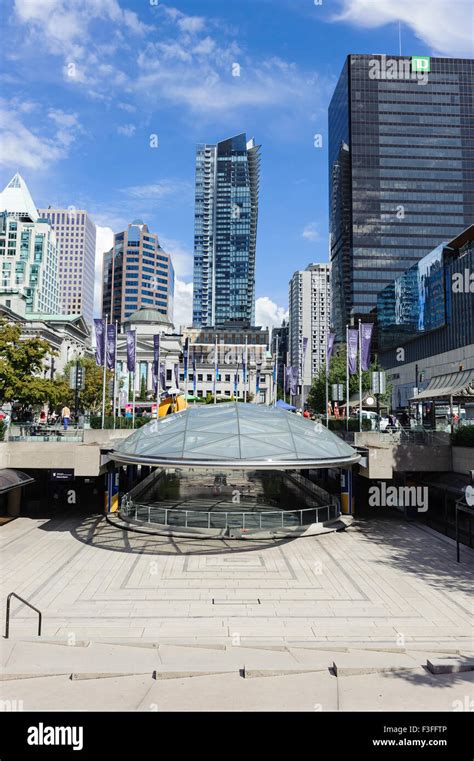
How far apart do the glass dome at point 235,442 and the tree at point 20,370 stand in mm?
12208

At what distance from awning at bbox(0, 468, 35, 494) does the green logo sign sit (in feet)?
481

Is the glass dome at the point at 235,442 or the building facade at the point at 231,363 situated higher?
the building facade at the point at 231,363

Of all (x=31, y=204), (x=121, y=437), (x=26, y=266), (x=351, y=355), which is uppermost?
(x=31, y=204)

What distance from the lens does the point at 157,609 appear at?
14367 mm

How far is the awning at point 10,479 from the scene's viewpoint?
22798 millimetres

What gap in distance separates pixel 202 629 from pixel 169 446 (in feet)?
30.6

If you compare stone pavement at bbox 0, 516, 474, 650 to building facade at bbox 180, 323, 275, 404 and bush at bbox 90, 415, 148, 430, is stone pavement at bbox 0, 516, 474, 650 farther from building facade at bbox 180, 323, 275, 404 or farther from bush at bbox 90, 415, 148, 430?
building facade at bbox 180, 323, 275, 404

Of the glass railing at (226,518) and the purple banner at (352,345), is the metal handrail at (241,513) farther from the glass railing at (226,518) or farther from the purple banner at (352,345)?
the purple banner at (352,345)

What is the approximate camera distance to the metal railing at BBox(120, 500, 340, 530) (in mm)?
22844

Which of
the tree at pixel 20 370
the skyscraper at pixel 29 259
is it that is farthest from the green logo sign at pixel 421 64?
the tree at pixel 20 370

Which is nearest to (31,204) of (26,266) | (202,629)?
(26,266)

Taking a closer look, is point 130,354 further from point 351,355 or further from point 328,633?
point 328,633

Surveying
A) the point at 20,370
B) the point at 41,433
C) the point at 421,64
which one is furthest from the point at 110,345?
the point at 421,64

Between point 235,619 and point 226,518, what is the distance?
919 centimetres
